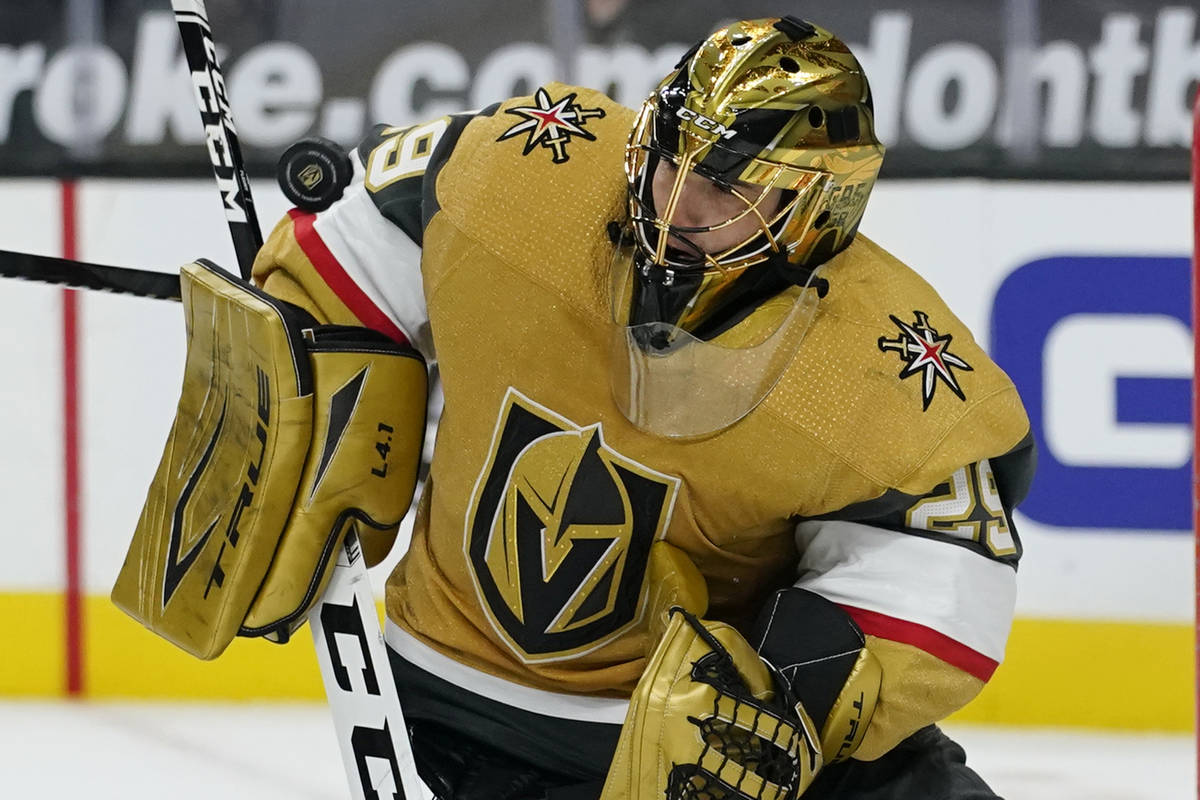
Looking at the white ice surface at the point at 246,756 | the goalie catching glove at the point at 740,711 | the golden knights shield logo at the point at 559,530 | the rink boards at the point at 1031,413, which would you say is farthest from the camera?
the rink boards at the point at 1031,413

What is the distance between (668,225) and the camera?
4.55ft

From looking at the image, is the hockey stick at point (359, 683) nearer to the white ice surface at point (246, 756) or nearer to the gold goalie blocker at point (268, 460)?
the gold goalie blocker at point (268, 460)

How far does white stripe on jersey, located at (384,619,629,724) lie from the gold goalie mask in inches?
Result: 12.7

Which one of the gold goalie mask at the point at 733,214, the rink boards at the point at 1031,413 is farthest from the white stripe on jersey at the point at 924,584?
the rink boards at the point at 1031,413

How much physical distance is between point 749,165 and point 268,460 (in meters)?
0.57

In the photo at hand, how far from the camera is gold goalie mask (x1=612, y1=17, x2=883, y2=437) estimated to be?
1394mm

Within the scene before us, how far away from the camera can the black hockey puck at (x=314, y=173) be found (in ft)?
5.31

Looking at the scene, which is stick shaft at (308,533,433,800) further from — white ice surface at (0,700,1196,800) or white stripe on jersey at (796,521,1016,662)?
white ice surface at (0,700,1196,800)

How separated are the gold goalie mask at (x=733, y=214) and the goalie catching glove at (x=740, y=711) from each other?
209mm

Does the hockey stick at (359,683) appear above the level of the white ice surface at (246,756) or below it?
above

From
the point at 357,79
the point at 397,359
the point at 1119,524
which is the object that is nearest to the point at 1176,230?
the point at 1119,524

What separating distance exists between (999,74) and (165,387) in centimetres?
163

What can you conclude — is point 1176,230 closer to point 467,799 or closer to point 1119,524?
point 1119,524

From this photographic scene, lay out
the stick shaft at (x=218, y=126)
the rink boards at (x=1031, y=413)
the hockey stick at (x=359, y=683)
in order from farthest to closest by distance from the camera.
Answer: the rink boards at (x=1031, y=413)
the stick shaft at (x=218, y=126)
the hockey stick at (x=359, y=683)
